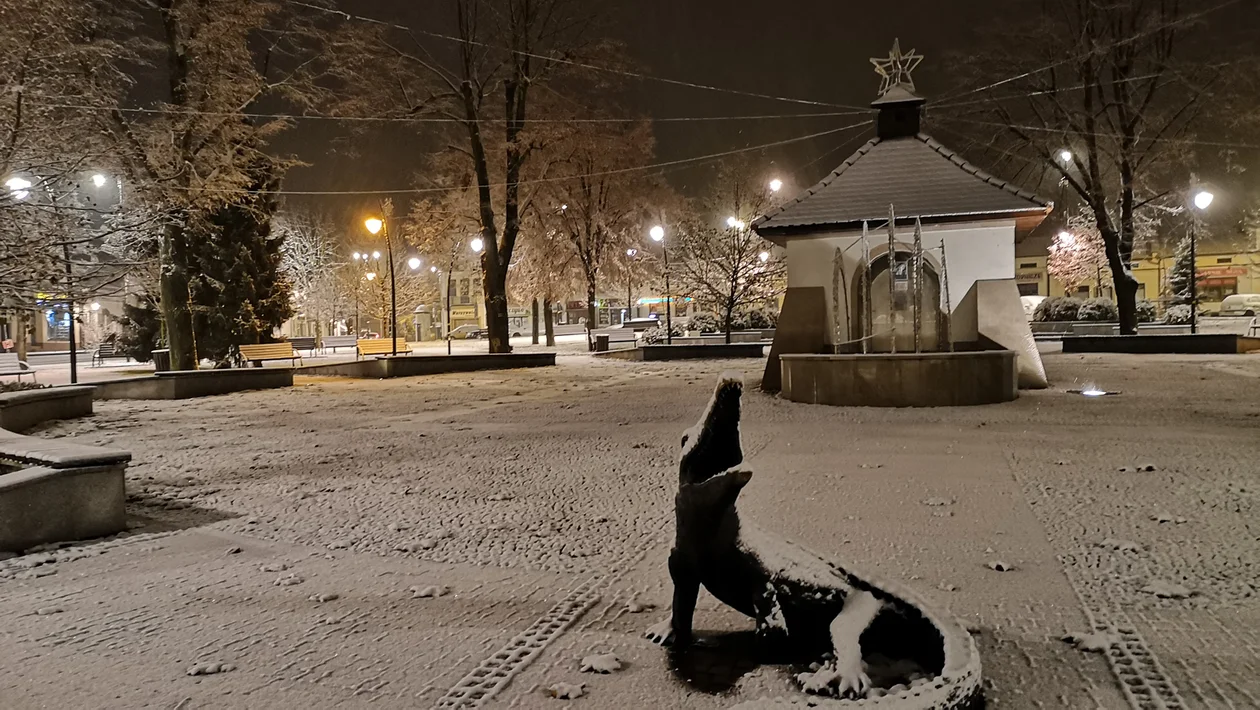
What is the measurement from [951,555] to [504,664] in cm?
322

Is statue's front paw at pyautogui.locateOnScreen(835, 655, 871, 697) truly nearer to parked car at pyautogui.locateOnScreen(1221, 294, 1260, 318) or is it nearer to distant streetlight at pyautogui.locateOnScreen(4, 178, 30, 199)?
distant streetlight at pyautogui.locateOnScreen(4, 178, 30, 199)

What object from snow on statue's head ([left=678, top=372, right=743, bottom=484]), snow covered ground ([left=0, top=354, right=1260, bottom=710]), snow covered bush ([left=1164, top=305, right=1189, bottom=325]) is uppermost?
snow covered bush ([left=1164, top=305, right=1189, bottom=325])

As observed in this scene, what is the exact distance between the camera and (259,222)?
97.0 feet

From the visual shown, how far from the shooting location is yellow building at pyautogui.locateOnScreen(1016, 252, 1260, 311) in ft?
217

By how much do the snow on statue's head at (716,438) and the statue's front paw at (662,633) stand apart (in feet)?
2.65

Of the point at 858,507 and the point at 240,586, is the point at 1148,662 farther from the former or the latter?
the point at 240,586

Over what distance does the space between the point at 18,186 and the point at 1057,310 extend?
41.4m

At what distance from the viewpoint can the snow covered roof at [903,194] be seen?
1645cm

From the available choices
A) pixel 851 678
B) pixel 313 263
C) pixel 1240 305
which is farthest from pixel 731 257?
pixel 1240 305

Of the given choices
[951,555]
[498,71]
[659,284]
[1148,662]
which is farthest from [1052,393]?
[659,284]

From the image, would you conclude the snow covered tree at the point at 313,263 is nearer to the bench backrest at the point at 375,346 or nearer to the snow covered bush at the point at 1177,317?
the bench backrest at the point at 375,346

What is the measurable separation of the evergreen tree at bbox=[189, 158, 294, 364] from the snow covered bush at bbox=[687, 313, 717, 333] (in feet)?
73.8

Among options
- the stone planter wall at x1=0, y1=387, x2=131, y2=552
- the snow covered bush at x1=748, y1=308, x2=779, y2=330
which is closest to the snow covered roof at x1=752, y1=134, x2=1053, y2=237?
the stone planter wall at x1=0, y1=387, x2=131, y2=552

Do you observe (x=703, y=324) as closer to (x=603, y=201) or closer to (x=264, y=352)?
(x=603, y=201)
